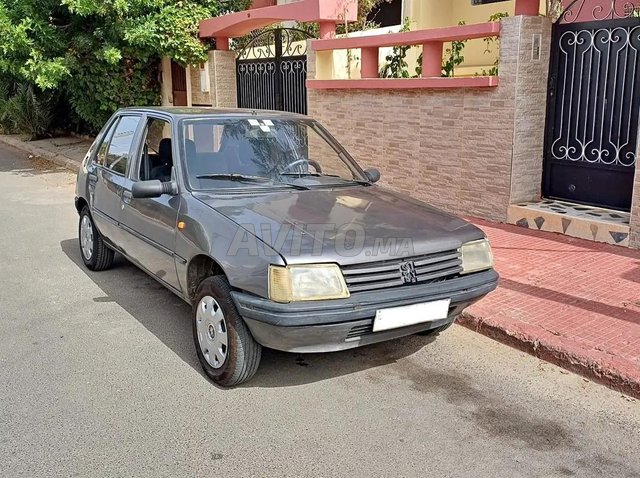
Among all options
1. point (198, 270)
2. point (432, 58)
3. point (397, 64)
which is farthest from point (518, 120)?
point (198, 270)

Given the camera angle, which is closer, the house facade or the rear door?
the rear door

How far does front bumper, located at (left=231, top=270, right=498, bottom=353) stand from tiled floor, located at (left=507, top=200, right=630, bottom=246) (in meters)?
3.74

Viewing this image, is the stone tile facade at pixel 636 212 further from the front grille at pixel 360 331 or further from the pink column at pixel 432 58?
the front grille at pixel 360 331

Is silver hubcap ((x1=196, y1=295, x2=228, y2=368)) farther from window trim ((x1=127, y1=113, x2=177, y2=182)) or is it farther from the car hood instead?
window trim ((x1=127, y1=113, x2=177, y2=182))

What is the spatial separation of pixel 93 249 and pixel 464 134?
15.4ft

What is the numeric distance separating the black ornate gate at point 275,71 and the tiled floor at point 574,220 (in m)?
5.04

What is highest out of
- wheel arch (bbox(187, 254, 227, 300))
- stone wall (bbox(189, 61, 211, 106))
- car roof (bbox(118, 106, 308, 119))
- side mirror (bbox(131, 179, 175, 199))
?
stone wall (bbox(189, 61, 211, 106))

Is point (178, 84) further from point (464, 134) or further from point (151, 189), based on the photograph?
point (151, 189)

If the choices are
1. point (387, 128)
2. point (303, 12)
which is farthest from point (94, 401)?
point (303, 12)

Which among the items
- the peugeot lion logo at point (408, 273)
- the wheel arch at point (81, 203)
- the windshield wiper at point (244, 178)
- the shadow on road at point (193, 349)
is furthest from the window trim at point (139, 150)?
the peugeot lion logo at point (408, 273)

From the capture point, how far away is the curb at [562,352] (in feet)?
13.3

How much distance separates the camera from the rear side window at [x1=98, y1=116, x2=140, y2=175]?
18.5 ft

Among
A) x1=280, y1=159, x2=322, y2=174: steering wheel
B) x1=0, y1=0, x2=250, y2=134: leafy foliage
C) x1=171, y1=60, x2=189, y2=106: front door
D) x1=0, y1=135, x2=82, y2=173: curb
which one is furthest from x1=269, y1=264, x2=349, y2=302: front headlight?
x1=171, y1=60, x2=189, y2=106: front door

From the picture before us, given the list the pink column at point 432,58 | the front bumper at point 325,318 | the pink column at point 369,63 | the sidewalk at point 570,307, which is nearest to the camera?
the front bumper at point 325,318
